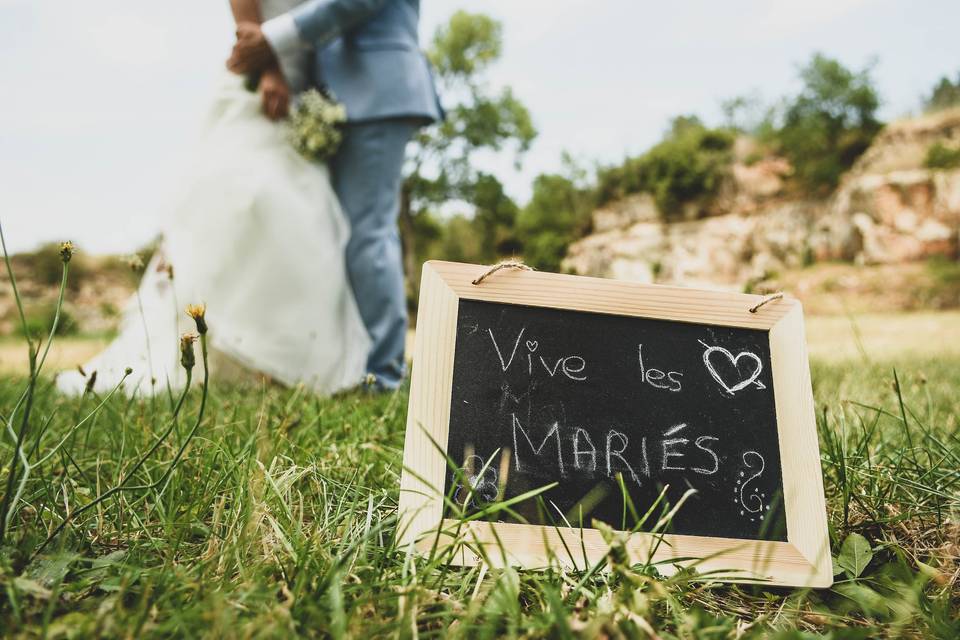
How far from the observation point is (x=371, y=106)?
213 centimetres

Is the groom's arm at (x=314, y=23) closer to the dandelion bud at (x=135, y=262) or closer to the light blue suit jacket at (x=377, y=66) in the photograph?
the light blue suit jacket at (x=377, y=66)

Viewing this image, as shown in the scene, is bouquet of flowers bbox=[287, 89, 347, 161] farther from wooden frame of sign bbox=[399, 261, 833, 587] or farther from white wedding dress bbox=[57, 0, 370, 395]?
wooden frame of sign bbox=[399, 261, 833, 587]

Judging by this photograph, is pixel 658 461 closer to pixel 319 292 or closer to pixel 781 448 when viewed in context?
pixel 781 448

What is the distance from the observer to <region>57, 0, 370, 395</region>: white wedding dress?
2.17 meters

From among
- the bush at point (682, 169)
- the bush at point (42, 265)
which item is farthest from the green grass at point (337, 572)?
the bush at point (682, 169)

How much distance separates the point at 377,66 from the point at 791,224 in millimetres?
17985

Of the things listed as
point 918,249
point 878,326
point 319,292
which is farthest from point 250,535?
point 918,249

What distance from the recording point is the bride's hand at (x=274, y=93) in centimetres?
214

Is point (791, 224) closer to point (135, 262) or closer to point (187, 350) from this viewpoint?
point (135, 262)

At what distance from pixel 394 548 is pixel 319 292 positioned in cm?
176

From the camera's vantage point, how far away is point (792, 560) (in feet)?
2.37

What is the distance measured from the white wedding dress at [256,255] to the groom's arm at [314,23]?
0.16 m

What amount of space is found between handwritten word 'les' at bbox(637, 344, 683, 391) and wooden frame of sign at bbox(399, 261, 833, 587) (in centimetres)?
8

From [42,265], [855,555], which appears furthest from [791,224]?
[42,265]
